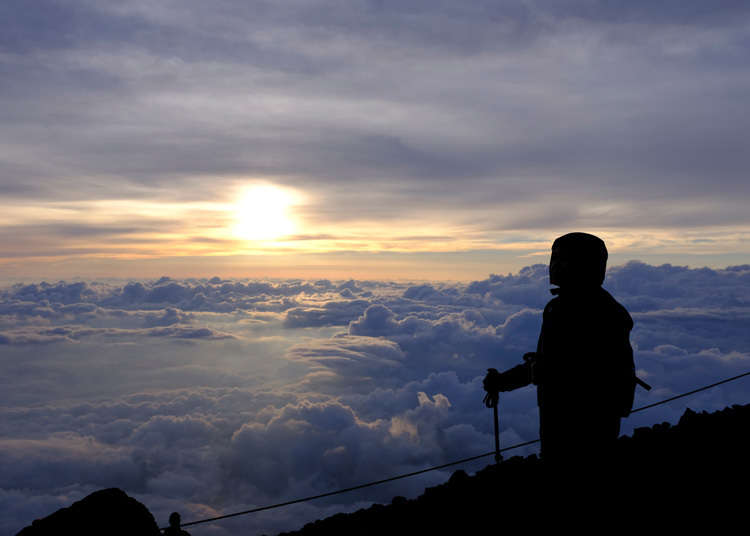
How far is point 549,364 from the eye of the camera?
4449mm

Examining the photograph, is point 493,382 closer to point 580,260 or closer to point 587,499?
point 587,499

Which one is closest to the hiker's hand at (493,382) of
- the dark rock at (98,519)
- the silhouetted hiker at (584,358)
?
the silhouetted hiker at (584,358)

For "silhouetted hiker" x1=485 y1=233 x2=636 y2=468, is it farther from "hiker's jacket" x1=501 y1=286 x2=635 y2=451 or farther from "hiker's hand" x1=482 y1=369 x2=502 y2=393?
"hiker's hand" x1=482 y1=369 x2=502 y2=393

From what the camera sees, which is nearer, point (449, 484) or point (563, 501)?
point (563, 501)

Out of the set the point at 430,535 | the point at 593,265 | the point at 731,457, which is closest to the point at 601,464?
the point at 593,265

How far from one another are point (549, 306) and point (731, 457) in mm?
6170

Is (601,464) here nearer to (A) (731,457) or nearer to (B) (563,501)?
(B) (563,501)

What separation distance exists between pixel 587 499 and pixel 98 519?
703 cm

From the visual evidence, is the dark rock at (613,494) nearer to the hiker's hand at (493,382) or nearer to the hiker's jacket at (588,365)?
the hiker's jacket at (588,365)

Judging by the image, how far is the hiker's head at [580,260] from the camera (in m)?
4.28

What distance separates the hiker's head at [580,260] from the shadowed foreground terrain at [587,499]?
1.73m

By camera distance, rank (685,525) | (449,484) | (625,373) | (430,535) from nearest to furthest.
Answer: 1. (625,373)
2. (685,525)
3. (430,535)
4. (449,484)

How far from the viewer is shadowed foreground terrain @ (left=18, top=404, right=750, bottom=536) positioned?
15.0 ft

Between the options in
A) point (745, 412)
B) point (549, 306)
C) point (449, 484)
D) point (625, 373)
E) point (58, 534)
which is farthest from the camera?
point (745, 412)
